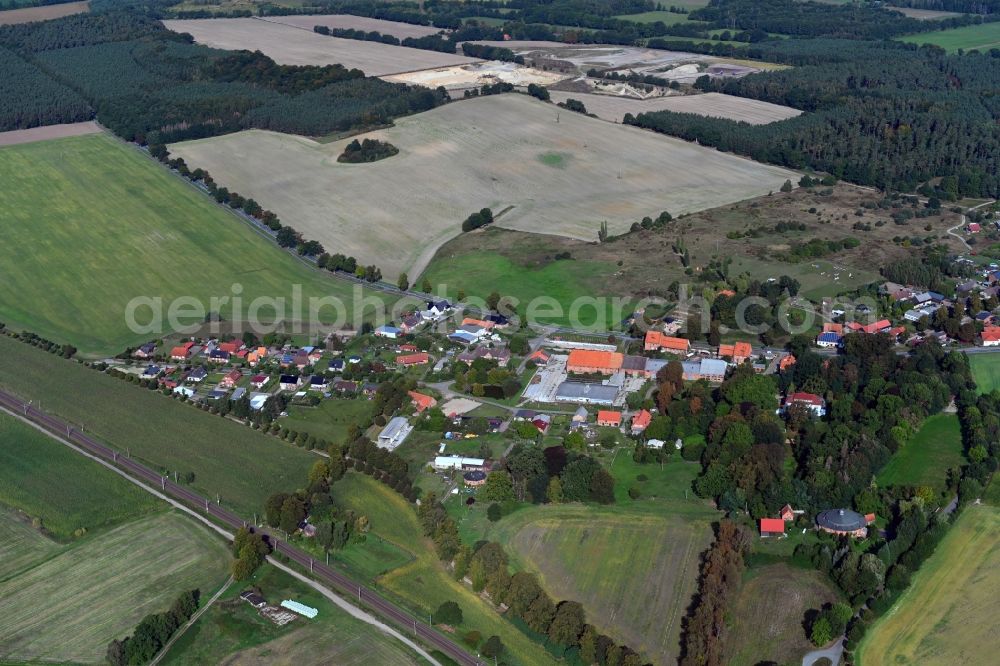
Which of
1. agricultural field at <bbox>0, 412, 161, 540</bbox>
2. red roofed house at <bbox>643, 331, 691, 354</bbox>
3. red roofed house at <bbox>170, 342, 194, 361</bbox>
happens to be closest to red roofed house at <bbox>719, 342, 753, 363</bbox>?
red roofed house at <bbox>643, 331, 691, 354</bbox>

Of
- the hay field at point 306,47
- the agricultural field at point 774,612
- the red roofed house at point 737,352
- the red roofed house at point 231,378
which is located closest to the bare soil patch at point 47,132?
the hay field at point 306,47

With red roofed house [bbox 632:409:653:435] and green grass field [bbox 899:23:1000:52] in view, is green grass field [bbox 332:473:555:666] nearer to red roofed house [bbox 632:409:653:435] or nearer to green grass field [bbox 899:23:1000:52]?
red roofed house [bbox 632:409:653:435]

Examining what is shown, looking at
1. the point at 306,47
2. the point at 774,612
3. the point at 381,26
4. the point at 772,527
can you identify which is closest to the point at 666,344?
the point at 772,527

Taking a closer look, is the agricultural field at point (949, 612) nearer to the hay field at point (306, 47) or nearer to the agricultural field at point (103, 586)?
the agricultural field at point (103, 586)

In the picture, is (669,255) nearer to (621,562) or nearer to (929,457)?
(929,457)

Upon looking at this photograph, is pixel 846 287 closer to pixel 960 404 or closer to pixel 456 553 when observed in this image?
pixel 960 404

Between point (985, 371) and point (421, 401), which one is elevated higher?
point (985, 371)
